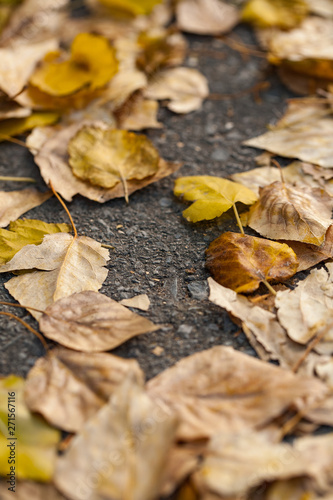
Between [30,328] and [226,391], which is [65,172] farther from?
[226,391]

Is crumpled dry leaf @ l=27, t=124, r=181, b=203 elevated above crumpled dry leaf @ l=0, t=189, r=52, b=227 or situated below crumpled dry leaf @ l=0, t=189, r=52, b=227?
above

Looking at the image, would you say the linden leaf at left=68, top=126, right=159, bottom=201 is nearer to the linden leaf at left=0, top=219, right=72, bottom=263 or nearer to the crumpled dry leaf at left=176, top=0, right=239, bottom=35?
the linden leaf at left=0, top=219, right=72, bottom=263

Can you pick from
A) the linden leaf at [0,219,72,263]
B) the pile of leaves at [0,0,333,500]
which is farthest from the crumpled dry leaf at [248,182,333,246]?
the linden leaf at [0,219,72,263]

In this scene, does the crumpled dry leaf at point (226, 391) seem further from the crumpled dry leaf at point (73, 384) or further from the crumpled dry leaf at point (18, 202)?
the crumpled dry leaf at point (18, 202)

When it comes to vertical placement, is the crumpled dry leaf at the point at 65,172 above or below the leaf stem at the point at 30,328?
above

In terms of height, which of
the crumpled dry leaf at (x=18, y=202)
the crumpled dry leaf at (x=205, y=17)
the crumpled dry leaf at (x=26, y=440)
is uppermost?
the crumpled dry leaf at (x=205, y=17)

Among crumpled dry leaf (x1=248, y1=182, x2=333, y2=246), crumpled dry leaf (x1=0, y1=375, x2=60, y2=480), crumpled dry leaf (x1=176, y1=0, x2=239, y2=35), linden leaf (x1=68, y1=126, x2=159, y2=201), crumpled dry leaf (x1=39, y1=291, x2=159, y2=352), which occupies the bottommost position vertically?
crumpled dry leaf (x1=0, y1=375, x2=60, y2=480)

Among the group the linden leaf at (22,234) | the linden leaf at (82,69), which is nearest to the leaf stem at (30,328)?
the linden leaf at (22,234)
